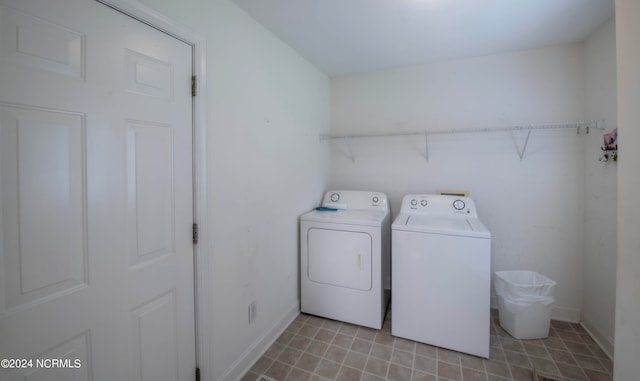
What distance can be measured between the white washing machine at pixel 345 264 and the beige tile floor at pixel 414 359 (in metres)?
0.19

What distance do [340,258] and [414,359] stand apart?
2.88 ft

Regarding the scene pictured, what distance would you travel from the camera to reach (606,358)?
1792 mm

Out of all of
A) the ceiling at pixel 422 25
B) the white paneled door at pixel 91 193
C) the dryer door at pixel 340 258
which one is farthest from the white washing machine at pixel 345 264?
the ceiling at pixel 422 25

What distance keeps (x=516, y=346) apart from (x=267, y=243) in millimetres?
2033

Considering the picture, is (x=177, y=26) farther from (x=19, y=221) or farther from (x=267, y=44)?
(x=19, y=221)

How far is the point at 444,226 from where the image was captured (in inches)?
75.4

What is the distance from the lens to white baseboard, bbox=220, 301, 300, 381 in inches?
63.8

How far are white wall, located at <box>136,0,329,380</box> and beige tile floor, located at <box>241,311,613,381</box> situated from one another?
24 cm

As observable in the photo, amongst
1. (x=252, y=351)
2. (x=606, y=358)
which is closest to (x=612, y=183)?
(x=606, y=358)

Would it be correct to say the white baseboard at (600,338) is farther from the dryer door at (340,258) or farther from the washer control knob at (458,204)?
the dryer door at (340,258)

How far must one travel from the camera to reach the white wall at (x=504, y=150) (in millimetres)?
2199

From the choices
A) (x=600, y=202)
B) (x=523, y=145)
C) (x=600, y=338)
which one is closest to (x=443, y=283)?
(x=600, y=338)

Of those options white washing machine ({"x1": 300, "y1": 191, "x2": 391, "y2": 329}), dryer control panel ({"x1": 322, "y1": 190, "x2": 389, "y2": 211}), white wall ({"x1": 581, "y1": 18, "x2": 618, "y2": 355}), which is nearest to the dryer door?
white washing machine ({"x1": 300, "y1": 191, "x2": 391, "y2": 329})

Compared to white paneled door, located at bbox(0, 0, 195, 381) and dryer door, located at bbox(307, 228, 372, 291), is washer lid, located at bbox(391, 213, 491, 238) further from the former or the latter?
white paneled door, located at bbox(0, 0, 195, 381)
